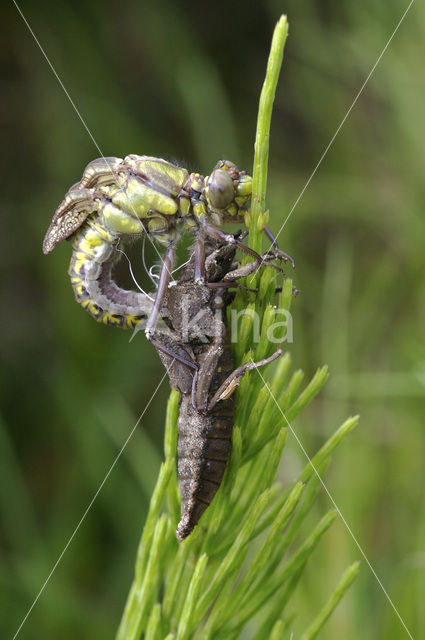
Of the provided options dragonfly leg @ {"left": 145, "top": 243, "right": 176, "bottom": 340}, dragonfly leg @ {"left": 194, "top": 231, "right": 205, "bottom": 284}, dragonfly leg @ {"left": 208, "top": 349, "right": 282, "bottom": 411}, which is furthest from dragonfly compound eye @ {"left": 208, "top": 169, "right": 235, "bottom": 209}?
dragonfly leg @ {"left": 208, "top": 349, "right": 282, "bottom": 411}

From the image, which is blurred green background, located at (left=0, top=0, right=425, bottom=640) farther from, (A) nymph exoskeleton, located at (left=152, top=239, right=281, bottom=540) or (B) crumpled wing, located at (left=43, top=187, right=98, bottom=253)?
(B) crumpled wing, located at (left=43, top=187, right=98, bottom=253)

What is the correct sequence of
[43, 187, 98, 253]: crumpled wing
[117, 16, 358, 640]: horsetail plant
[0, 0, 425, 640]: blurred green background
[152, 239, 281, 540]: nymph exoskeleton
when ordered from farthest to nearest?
[0, 0, 425, 640]: blurred green background
[43, 187, 98, 253]: crumpled wing
[152, 239, 281, 540]: nymph exoskeleton
[117, 16, 358, 640]: horsetail plant

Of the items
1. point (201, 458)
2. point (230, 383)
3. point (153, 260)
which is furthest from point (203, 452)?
point (153, 260)

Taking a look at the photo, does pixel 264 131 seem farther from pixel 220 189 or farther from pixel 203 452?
pixel 203 452

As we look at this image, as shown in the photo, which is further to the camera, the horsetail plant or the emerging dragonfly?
the emerging dragonfly

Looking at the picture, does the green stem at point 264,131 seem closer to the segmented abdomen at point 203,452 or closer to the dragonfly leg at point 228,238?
the dragonfly leg at point 228,238

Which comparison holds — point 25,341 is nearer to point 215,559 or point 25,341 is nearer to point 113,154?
point 113,154

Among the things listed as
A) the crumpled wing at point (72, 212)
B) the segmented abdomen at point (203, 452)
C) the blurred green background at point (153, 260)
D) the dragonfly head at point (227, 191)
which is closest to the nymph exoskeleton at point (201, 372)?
the segmented abdomen at point (203, 452)
